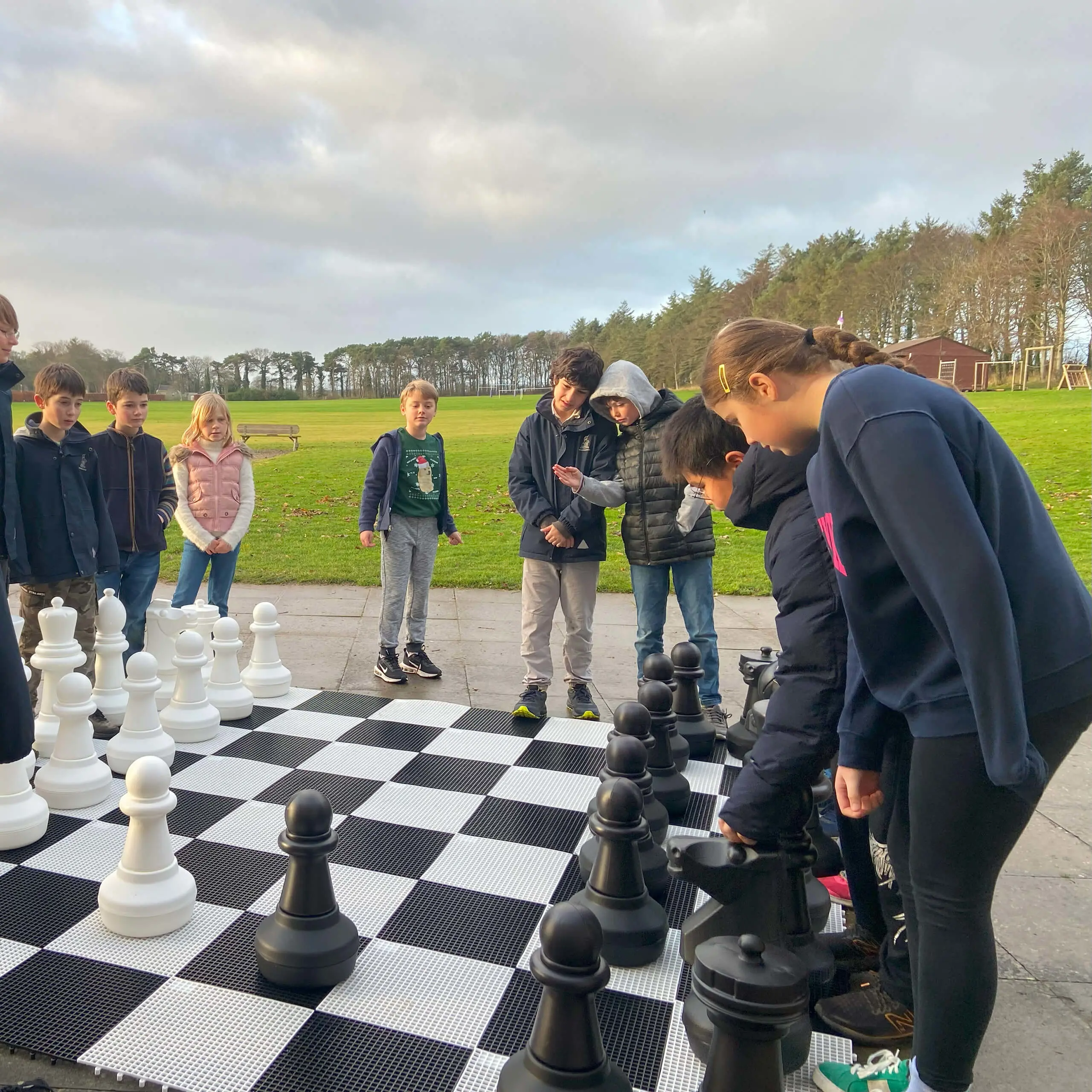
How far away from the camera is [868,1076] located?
154 cm

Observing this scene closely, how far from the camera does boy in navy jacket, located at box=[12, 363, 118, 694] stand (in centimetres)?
340

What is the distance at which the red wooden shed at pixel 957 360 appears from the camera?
3984 cm

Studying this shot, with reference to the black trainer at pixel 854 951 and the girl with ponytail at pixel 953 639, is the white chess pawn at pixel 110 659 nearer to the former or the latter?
the black trainer at pixel 854 951

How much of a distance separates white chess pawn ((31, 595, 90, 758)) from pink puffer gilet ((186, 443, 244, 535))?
1638 millimetres

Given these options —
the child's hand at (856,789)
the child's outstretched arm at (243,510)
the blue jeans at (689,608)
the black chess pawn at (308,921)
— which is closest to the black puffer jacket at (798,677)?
the child's hand at (856,789)

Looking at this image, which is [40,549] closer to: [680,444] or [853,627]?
[680,444]

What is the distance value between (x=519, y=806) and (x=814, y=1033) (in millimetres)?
1154

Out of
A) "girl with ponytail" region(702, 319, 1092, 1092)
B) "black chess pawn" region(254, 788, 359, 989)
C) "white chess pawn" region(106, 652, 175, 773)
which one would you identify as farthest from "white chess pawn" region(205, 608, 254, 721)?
"girl with ponytail" region(702, 319, 1092, 1092)

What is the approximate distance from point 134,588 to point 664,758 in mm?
2914

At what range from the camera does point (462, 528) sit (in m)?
10.6

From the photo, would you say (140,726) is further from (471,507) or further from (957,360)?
(957,360)

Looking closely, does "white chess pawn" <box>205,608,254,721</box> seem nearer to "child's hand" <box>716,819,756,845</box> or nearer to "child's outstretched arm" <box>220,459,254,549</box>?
"child's outstretched arm" <box>220,459,254,549</box>

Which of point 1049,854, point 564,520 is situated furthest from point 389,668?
point 1049,854

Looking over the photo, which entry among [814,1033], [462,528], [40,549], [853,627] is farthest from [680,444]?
[462,528]
